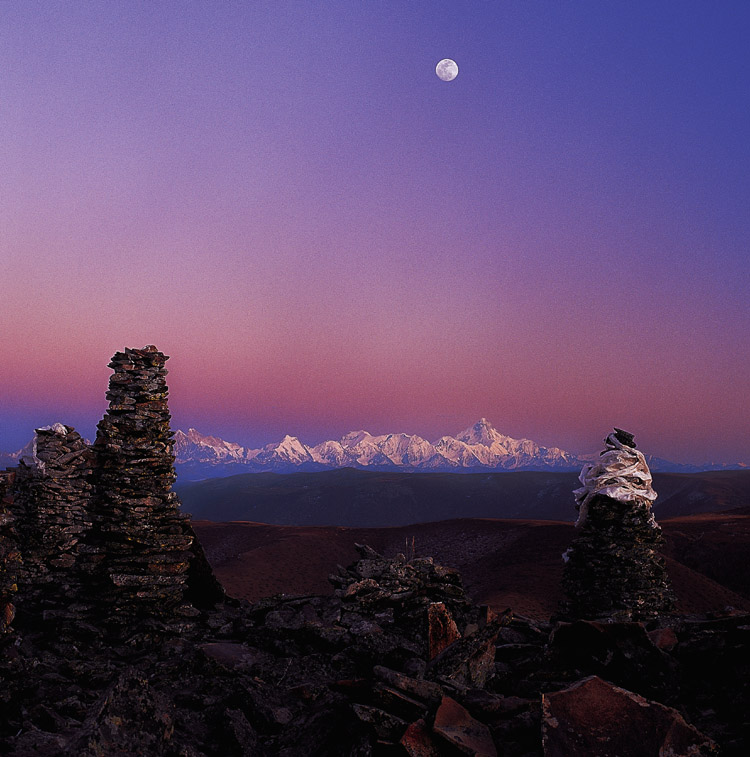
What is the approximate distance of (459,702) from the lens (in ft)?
17.2

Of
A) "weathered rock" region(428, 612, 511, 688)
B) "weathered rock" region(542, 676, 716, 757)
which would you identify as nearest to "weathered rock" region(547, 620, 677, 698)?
"weathered rock" region(428, 612, 511, 688)

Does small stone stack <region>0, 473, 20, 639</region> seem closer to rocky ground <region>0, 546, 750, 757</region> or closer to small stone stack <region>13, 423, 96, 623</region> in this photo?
rocky ground <region>0, 546, 750, 757</region>

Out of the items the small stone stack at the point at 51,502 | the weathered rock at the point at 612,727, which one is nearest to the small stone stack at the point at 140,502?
the weathered rock at the point at 612,727

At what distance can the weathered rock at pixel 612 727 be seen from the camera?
4031 mm

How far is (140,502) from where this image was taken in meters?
11.5

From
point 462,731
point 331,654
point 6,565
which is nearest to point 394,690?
point 462,731

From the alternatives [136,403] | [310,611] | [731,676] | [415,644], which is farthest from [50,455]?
[731,676]

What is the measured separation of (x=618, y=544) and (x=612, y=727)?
11470 mm

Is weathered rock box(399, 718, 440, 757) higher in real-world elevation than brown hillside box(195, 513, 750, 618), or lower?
higher

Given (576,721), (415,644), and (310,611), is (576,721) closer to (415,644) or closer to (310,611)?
(415,644)

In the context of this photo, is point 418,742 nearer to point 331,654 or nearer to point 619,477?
point 331,654

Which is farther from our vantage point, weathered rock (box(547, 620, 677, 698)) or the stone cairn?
the stone cairn

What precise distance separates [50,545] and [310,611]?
17186mm

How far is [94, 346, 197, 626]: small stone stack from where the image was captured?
10.8 m
